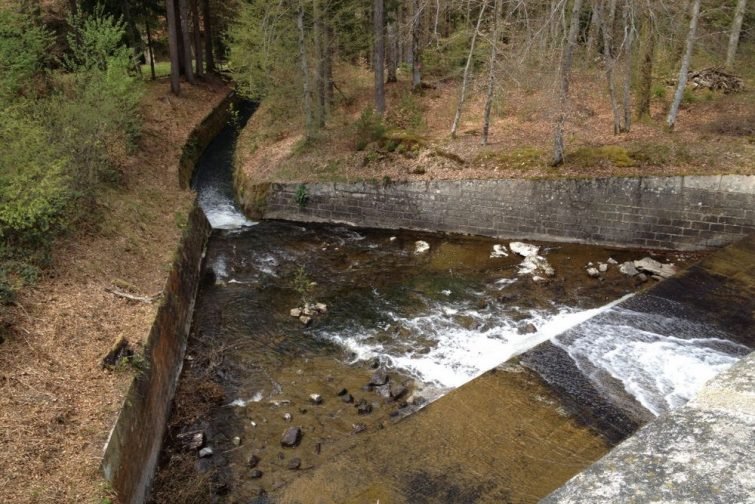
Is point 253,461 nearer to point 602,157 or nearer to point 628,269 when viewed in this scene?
point 628,269

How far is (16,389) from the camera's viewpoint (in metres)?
7.22

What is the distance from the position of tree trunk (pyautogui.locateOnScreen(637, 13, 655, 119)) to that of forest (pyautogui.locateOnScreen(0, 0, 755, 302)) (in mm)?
50

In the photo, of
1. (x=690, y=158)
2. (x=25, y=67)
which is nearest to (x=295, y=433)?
(x=690, y=158)

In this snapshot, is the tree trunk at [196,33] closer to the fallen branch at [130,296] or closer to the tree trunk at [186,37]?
the tree trunk at [186,37]

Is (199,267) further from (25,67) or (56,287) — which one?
(25,67)

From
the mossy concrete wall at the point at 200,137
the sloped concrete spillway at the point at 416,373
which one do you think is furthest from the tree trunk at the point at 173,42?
the sloped concrete spillway at the point at 416,373

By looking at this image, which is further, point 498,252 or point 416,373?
point 498,252

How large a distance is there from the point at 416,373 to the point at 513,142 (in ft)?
33.6

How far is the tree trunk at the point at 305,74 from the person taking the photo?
58.6 ft

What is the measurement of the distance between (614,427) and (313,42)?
55.4 feet

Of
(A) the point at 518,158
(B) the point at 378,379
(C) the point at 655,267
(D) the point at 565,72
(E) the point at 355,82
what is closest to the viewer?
(B) the point at 378,379

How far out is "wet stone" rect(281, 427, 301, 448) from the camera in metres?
8.45

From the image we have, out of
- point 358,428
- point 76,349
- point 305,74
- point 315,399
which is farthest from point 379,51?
point 76,349

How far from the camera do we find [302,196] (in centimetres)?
1797
